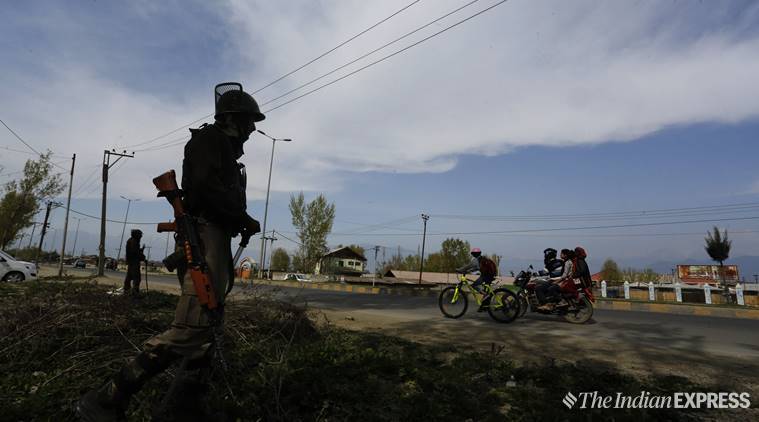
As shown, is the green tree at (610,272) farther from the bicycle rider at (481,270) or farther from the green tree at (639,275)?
the bicycle rider at (481,270)

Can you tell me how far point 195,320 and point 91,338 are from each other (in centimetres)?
203

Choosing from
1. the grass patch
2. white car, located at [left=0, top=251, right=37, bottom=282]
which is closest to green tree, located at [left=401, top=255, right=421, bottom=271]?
white car, located at [left=0, top=251, right=37, bottom=282]

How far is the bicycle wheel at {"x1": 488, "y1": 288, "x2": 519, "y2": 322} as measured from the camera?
8391 millimetres

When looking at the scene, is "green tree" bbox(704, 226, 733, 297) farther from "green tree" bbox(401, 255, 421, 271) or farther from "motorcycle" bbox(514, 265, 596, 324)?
"green tree" bbox(401, 255, 421, 271)

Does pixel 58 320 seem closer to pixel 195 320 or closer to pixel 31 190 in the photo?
pixel 195 320

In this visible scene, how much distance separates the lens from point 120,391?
2189 millimetres

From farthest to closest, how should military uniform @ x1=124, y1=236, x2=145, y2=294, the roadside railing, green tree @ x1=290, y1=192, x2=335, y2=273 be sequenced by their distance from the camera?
green tree @ x1=290, y1=192, x2=335, y2=273, the roadside railing, military uniform @ x1=124, y1=236, x2=145, y2=294

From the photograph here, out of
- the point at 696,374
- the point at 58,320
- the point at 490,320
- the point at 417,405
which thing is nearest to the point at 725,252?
the point at 490,320

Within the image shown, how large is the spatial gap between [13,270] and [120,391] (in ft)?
60.5

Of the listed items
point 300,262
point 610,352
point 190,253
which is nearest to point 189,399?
point 190,253

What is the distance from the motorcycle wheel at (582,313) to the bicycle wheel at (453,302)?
2199 mm

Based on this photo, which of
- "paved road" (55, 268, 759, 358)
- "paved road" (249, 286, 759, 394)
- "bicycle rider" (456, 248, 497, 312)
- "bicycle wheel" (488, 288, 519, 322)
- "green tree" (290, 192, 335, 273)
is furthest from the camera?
"green tree" (290, 192, 335, 273)

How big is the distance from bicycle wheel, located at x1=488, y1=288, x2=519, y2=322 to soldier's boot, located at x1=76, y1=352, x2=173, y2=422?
7290mm

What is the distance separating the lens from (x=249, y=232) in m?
2.71
